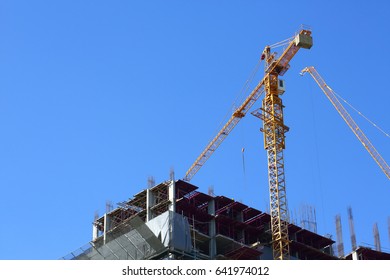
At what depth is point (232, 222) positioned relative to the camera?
102875 mm

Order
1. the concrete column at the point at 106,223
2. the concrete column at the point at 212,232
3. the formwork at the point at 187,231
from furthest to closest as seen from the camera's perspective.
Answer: the concrete column at the point at 106,223
the concrete column at the point at 212,232
the formwork at the point at 187,231

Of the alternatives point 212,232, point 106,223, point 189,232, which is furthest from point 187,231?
point 106,223

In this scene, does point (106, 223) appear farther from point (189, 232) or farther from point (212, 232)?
point (189, 232)

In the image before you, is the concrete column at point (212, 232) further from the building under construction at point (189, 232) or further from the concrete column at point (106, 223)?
the concrete column at point (106, 223)

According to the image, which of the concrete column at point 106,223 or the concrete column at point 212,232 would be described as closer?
the concrete column at point 212,232

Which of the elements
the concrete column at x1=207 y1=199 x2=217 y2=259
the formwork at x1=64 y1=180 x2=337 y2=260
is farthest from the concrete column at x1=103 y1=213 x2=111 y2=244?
the concrete column at x1=207 y1=199 x2=217 y2=259

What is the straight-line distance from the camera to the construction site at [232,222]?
88.3 meters

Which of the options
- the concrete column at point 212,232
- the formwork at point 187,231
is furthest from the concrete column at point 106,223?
the concrete column at point 212,232

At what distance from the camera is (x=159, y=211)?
100 meters

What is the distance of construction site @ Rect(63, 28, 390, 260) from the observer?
88.3m
